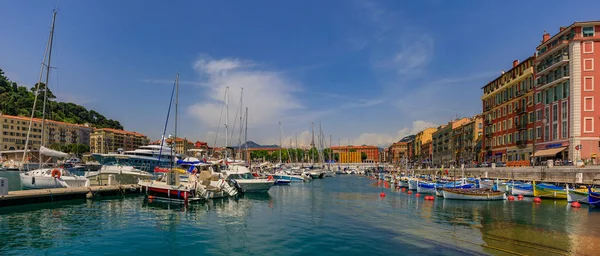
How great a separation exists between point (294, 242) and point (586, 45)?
173 feet

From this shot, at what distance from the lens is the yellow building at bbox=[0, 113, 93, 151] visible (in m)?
141

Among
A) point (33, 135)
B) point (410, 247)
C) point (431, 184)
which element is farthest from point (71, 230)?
point (33, 135)

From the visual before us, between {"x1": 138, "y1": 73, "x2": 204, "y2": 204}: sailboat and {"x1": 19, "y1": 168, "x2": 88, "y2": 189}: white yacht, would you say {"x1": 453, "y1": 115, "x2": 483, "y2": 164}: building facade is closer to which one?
{"x1": 138, "y1": 73, "x2": 204, "y2": 204}: sailboat

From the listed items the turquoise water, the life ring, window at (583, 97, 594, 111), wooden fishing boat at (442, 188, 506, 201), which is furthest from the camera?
window at (583, 97, 594, 111)

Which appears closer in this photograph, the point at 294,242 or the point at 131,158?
the point at 294,242

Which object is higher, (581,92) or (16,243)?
(581,92)

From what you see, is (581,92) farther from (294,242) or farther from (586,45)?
(294,242)

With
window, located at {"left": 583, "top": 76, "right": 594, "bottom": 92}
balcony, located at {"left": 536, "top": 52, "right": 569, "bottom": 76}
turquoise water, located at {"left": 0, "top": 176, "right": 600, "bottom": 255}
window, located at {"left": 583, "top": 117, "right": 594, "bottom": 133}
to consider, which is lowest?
turquoise water, located at {"left": 0, "top": 176, "right": 600, "bottom": 255}

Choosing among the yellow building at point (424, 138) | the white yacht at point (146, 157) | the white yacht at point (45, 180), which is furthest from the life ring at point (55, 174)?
the yellow building at point (424, 138)

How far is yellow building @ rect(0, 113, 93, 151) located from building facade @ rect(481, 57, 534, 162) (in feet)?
490

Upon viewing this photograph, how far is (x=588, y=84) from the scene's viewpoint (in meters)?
50.6

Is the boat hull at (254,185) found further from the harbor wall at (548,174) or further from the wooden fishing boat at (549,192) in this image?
the wooden fishing boat at (549,192)

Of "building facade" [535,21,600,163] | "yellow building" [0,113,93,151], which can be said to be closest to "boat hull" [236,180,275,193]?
"building facade" [535,21,600,163]

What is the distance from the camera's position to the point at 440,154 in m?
133
